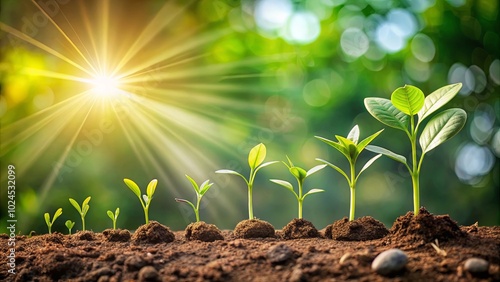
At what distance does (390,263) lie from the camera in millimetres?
974

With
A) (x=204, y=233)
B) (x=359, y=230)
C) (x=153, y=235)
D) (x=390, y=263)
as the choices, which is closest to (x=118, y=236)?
(x=153, y=235)

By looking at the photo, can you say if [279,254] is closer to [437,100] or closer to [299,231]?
[299,231]

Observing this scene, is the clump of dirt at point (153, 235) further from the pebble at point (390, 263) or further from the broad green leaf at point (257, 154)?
the pebble at point (390, 263)

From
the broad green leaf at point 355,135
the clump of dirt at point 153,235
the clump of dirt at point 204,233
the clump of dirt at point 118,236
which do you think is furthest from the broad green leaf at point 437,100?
the clump of dirt at point 118,236

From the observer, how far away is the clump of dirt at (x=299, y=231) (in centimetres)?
146

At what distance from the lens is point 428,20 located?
3.68m

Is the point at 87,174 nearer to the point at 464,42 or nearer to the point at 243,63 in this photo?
the point at 243,63

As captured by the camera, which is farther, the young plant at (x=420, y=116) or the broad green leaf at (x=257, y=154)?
the broad green leaf at (x=257, y=154)

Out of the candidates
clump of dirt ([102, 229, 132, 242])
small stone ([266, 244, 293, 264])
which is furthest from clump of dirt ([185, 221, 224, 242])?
small stone ([266, 244, 293, 264])

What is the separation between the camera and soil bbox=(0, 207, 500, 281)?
3.29 feet

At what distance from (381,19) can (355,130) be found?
2.28 meters

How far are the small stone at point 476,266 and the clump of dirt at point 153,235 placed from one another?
94 cm

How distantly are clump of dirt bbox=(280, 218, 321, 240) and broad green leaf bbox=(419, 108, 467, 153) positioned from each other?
0.46 meters

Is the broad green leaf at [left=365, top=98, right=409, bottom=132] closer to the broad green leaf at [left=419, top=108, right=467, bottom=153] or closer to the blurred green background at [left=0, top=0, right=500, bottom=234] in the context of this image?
the broad green leaf at [left=419, top=108, right=467, bottom=153]
